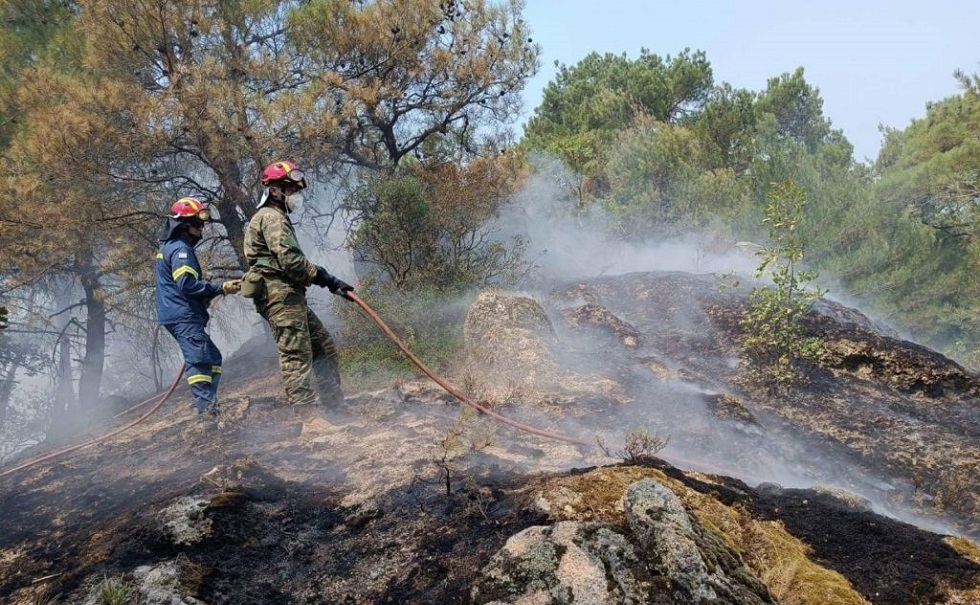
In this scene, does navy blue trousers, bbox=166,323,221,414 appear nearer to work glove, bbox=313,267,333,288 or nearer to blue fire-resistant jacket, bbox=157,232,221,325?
blue fire-resistant jacket, bbox=157,232,221,325

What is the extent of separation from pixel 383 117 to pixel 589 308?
15.9ft

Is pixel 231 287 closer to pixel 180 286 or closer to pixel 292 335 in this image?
pixel 180 286

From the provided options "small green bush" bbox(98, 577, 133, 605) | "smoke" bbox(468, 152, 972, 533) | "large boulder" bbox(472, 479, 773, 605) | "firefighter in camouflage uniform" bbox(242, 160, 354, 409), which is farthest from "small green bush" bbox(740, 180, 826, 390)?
"small green bush" bbox(98, 577, 133, 605)

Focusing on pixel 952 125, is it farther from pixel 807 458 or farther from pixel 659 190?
pixel 807 458

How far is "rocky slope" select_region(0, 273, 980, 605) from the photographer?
2283 mm

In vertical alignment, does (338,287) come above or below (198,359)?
above

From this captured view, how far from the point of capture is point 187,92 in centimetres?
797

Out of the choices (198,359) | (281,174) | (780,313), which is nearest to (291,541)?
(198,359)

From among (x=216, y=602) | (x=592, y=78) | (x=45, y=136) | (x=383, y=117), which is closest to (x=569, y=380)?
(x=216, y=602)

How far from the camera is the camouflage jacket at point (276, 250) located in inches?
181

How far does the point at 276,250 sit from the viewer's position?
15.0 feet

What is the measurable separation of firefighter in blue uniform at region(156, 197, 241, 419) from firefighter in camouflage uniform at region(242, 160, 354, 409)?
0.38m

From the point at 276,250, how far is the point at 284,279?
291 mm

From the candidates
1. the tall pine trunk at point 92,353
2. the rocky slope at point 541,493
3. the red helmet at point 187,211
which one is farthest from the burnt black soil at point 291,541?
the tall pine trunk at point 92,353
